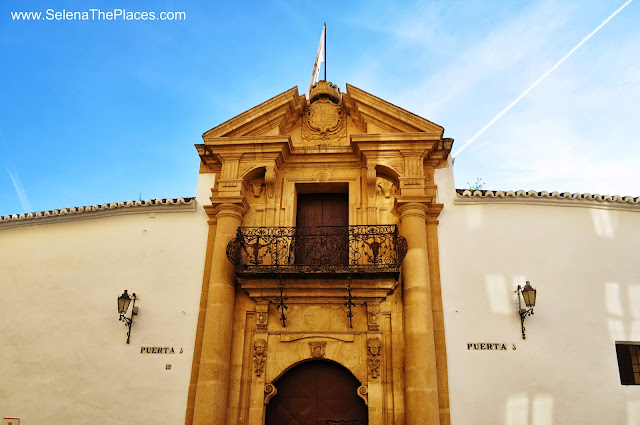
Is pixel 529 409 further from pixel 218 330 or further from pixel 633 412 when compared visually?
pixel 218 330

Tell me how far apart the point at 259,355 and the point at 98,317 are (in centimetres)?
302

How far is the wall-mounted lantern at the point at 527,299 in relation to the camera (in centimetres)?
806

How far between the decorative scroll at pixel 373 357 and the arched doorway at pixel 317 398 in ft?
1.35

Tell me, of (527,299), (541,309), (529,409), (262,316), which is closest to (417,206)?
(527,299)

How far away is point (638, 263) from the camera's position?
8586mm

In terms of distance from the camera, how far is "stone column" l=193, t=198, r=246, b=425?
7883 millimetres

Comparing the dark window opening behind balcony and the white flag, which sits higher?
the white flag

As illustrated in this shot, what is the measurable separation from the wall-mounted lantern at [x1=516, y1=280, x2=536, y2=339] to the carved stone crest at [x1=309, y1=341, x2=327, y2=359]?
10.7 feet

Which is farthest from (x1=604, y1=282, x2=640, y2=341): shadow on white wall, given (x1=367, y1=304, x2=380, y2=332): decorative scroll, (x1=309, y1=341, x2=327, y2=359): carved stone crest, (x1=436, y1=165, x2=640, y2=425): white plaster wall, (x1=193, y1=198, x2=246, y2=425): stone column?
(x1=193, y1=198, x2=246, y2=425): stone column

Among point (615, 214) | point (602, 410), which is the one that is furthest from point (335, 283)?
point (615, 214)

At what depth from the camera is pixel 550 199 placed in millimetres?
9078

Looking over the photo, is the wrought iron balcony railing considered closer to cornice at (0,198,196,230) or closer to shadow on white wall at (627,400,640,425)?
cornice at (0,198,196,230)

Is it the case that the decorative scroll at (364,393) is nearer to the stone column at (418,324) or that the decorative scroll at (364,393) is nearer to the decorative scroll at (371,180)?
the stone column at (418,324)

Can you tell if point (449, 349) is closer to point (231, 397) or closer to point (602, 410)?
point (602, 410)
